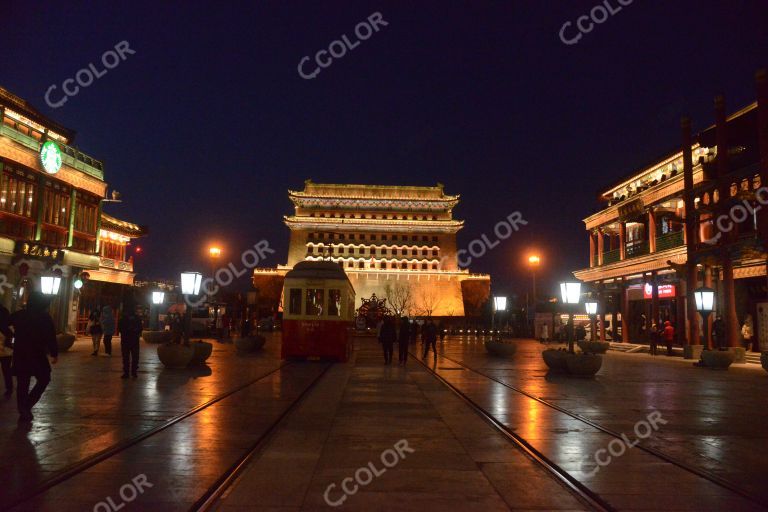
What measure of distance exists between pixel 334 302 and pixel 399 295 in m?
Answer: 66.4

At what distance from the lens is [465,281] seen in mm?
92750

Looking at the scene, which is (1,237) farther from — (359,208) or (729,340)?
(359,208)

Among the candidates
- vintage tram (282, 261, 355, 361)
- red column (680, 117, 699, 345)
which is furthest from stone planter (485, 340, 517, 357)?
red column (680, 117, 699, 345)

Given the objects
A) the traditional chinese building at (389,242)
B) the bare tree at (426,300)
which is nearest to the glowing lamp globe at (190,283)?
the traditional chinese building at (389,242)

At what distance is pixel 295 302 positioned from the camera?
858 inches

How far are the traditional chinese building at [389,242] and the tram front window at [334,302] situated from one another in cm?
6614

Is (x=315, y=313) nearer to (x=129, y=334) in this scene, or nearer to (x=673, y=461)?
(x=129, y=334)

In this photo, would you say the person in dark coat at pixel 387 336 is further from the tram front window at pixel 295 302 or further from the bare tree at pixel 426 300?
the bare tree at pixel 426 300

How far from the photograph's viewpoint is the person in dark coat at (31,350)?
8734 mm

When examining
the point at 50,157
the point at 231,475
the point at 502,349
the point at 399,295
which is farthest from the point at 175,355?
the point at 399,295

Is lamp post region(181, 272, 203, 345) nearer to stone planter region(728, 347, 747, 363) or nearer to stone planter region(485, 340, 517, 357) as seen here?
→ stone planter region(485, 340, 517, 357)

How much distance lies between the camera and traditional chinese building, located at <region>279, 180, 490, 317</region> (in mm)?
89938

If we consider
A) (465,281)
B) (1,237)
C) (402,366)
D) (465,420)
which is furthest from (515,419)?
(465,281)

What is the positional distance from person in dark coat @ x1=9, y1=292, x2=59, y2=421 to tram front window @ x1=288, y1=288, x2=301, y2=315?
12.6 metres
